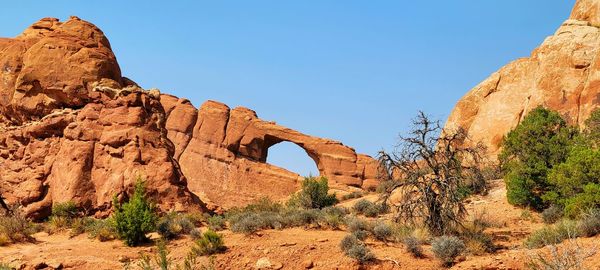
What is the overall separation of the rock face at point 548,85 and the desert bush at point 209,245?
25412 millimetres

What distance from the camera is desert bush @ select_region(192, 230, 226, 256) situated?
1499 cm

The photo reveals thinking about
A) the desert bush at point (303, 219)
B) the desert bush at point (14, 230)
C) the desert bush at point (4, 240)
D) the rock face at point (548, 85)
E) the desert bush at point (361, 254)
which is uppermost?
the rock face at point (548, 85)

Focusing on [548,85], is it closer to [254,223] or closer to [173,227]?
[254,223]

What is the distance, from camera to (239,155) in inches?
→ 2031

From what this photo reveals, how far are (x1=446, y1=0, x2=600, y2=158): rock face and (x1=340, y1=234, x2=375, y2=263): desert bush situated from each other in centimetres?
2383

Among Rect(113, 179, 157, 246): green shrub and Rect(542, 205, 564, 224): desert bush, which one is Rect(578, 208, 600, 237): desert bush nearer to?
Rect(542, 205, 564, 224): desert bush

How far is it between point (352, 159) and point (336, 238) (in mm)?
38364

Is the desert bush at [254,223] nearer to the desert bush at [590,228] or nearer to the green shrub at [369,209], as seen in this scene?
the green shrub at [369,209]

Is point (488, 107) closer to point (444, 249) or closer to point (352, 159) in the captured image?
point (352, 159)

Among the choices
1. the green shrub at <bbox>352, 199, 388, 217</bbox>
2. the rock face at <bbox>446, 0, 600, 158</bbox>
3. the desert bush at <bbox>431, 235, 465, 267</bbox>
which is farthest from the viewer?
the rock face at <bbox>446, 0, 600, 158</bbox>

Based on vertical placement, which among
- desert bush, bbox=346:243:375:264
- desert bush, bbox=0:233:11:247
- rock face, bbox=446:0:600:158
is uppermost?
rock face, bbox=446:0:600:158

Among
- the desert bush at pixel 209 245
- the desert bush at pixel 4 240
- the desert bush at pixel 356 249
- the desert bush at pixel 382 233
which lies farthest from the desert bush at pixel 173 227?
the desert bush at pixel 382 233

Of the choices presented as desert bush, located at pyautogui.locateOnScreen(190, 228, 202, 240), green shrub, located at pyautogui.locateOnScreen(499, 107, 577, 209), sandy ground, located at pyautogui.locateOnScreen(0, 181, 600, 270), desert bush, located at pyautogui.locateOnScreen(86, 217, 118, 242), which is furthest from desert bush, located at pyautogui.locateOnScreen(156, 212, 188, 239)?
green shrub, located at pyautogui.locateOnScreen(499, 107, 577, 209)

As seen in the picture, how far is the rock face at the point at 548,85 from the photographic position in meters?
34.2
